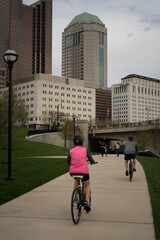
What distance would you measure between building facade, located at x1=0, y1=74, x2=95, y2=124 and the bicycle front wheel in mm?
120047

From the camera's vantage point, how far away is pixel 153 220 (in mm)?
6531

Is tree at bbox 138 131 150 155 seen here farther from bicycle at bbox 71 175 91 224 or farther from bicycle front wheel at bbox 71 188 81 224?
bicycle front wheel at bbox 71 188 81 224

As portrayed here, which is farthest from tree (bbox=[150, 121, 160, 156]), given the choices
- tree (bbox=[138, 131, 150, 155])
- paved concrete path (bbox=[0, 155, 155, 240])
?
paved concrete path (bbox=[0, 155, 155, 240])

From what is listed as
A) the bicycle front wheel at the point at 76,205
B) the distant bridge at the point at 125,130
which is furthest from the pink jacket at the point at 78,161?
the distant bridge at the point at 125,130

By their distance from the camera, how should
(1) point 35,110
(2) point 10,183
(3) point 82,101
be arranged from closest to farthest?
(2) point 10,183 < (1) point 35,110 < (3) point 82,101

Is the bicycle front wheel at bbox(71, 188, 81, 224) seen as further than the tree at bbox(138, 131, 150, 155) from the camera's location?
No

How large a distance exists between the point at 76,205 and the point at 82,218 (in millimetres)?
400

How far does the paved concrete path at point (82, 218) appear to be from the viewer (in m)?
5.51

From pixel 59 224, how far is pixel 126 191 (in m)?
4.61

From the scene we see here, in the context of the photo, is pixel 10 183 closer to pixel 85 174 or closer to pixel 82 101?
pixel 85 174

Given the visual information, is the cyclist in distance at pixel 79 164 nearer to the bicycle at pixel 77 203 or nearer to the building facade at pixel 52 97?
the bicycle at pixel 77 203

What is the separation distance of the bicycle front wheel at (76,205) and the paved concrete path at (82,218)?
0.48 feet

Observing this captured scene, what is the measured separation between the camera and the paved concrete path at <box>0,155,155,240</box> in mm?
5512

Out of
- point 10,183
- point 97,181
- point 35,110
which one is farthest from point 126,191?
point 35,110
